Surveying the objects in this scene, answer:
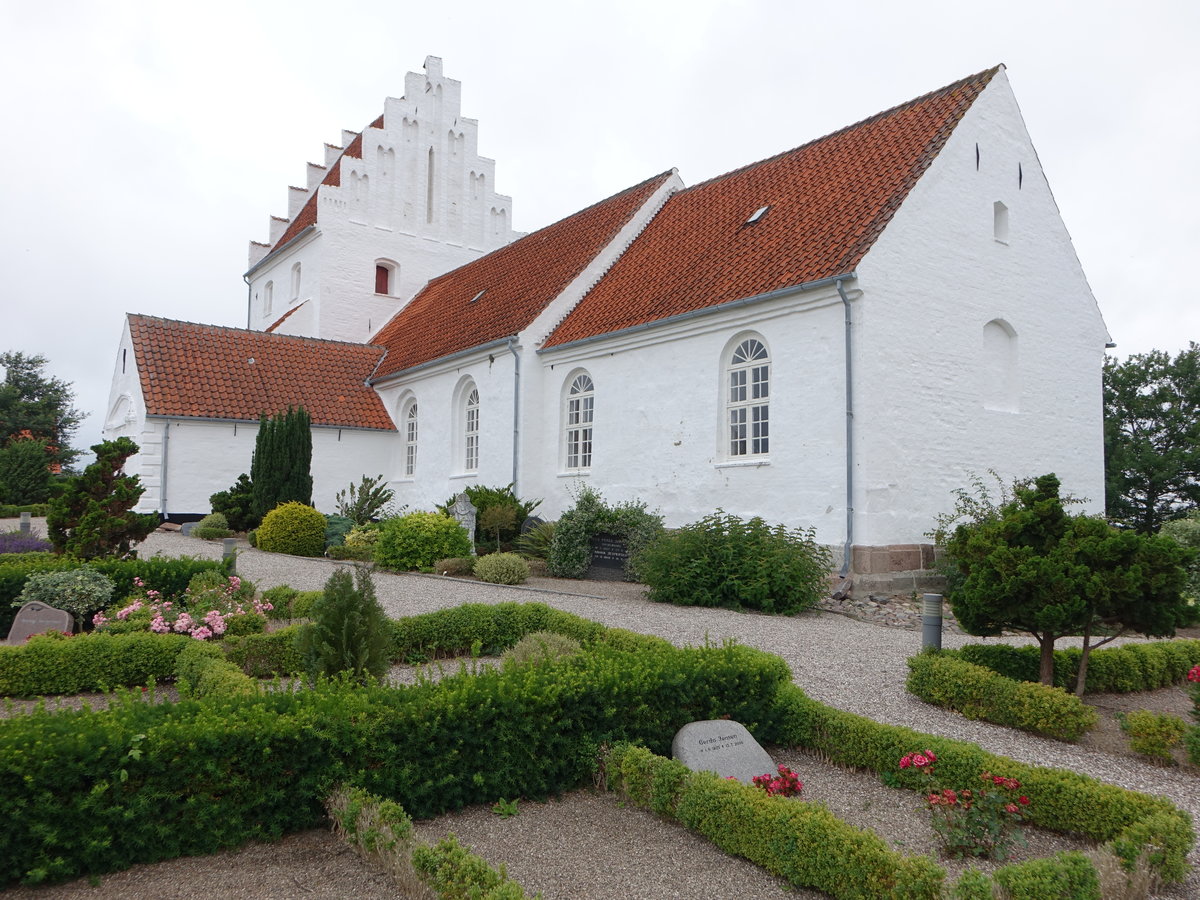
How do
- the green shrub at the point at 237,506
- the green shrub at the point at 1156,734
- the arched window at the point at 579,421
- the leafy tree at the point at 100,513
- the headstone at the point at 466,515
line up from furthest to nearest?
the green shrub at the point at 237,506
the arched window at the point at 579,421
the headstone at the point at 466,515
the leafy tree at the point at 100,513
the green shrub at the point at 1156,734

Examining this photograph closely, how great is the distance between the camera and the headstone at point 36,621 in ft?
25.9

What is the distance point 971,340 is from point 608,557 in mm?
6460

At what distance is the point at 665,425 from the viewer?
1426cm

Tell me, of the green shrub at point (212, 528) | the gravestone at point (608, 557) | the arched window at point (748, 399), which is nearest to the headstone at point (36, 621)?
the gravestone at point (608, 557)

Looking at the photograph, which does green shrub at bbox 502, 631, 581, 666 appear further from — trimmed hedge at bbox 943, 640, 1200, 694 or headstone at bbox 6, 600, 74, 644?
headstone at bbox 6, 600, 74, 644

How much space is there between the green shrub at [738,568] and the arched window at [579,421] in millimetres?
5357

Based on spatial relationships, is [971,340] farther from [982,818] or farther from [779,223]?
[982,818]

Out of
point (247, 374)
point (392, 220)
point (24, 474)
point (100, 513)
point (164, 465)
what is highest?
point (392, 220)

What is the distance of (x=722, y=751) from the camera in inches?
187

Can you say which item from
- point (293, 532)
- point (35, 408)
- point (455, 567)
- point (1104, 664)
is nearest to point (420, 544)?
point (455, 567)

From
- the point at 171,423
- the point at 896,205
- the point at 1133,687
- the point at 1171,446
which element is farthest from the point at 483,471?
the point at 1171,446

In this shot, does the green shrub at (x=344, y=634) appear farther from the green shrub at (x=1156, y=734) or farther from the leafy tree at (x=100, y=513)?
the leafy tree at (x=100, y=513)

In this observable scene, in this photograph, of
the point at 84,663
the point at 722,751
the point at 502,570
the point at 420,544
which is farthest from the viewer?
the point at 420,544

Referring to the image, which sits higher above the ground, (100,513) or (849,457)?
(849,457)
